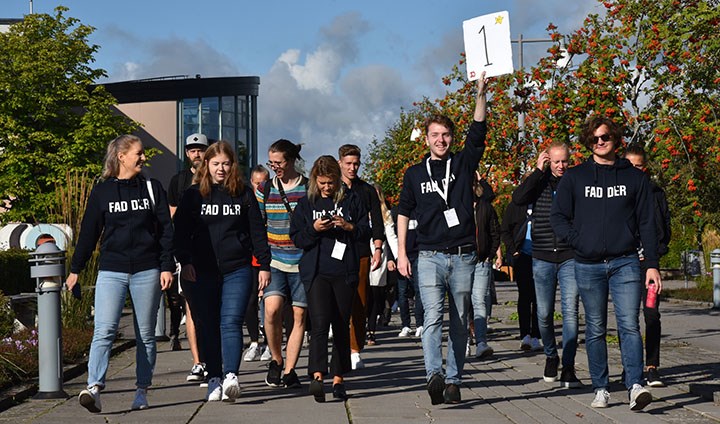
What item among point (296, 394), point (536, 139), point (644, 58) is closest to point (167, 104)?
point (536, 139)

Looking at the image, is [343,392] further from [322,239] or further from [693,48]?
[693,48]

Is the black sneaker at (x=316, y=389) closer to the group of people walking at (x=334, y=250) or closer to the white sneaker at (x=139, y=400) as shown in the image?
the group of people walking at (x=334, y=250)

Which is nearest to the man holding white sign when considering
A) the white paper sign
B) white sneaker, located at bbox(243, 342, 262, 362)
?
the white paper sign

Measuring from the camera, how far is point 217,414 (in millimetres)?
7977

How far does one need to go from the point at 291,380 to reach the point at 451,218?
84.3 inches

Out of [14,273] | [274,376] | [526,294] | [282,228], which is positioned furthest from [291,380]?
[14,273]

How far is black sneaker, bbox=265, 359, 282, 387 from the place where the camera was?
9539 mm

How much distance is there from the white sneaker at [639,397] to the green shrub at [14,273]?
58.6ft

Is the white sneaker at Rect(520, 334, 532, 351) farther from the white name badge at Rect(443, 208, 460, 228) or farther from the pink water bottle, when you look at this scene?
the white name badge at Rect(443, 208, 460, 228)

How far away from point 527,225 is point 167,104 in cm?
6148

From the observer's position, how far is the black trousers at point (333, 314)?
8.58 meters

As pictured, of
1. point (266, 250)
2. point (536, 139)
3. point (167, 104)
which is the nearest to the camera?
point (266, 250)

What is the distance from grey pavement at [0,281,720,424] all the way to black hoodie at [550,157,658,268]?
1093 mm

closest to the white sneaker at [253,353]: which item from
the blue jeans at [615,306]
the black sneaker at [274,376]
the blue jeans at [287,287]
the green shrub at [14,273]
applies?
the black sneaker at [274,376]
